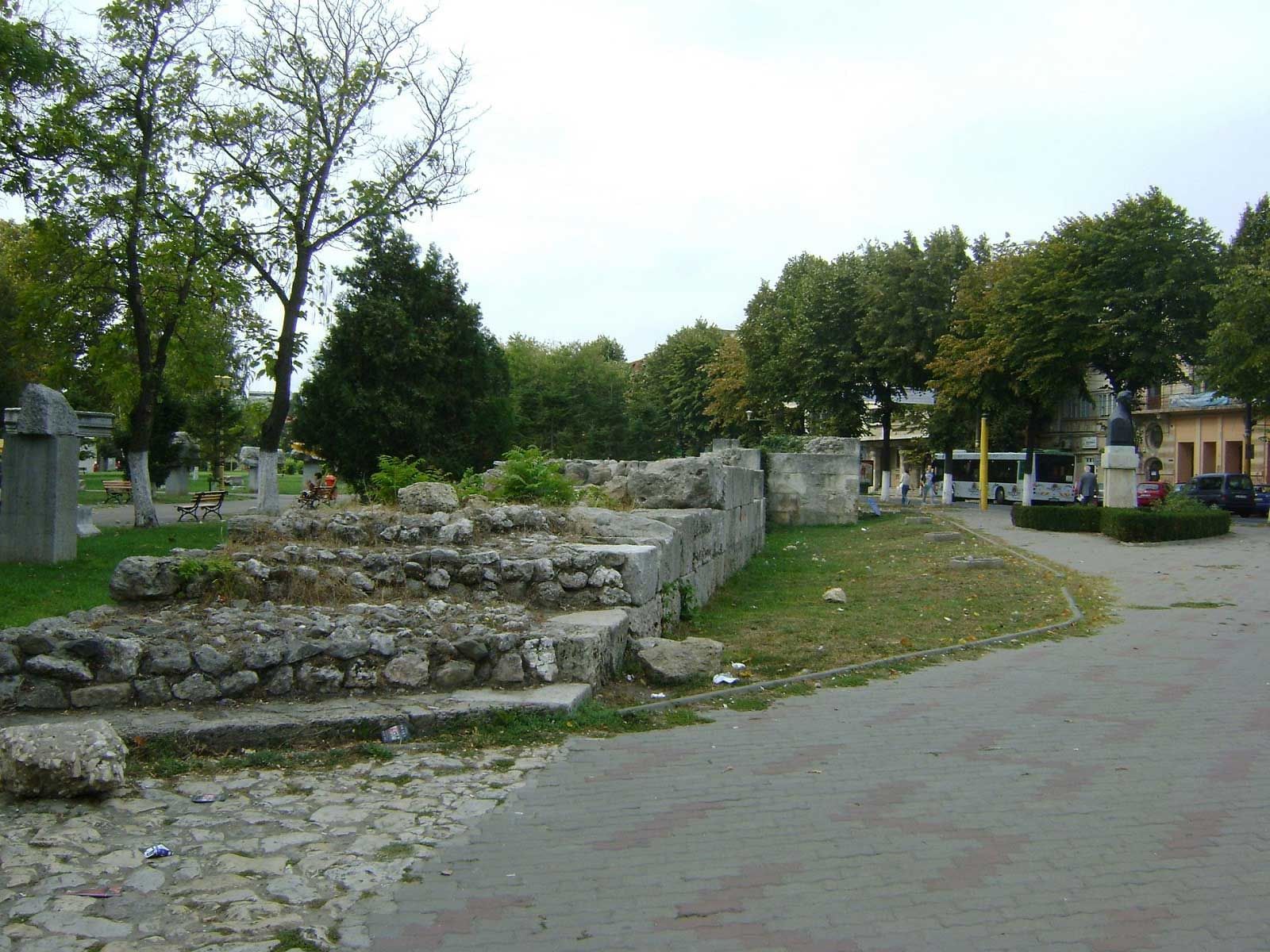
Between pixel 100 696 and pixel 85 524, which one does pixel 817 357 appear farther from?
pixel 100 696

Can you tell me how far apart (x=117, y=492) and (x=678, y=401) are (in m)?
33.3

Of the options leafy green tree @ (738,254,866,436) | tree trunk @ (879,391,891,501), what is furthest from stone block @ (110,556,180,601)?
tree trunk @ (879,391,891,501)

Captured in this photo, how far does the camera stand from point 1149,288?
102 ft

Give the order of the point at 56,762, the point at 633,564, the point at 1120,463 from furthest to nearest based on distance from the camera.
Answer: the point at 1120,463 → the point at 633,564 → the point at 56,762

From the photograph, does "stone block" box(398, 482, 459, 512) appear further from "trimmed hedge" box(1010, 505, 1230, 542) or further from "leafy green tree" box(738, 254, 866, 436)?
"leafy green tree" box(738, 254, 866, 436)

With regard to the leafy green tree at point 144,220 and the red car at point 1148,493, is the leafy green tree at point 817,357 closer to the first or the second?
the red car at point 1148,493

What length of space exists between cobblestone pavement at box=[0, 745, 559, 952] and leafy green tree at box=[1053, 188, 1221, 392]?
30621mm

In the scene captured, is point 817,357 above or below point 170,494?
above

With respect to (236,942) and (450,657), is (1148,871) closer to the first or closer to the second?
(236,942)

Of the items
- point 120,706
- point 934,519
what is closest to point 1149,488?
point 934,519

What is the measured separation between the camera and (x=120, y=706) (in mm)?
5688

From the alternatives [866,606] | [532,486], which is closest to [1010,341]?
[866,606]

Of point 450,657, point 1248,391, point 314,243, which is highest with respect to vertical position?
point 314,243

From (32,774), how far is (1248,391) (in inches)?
1262
